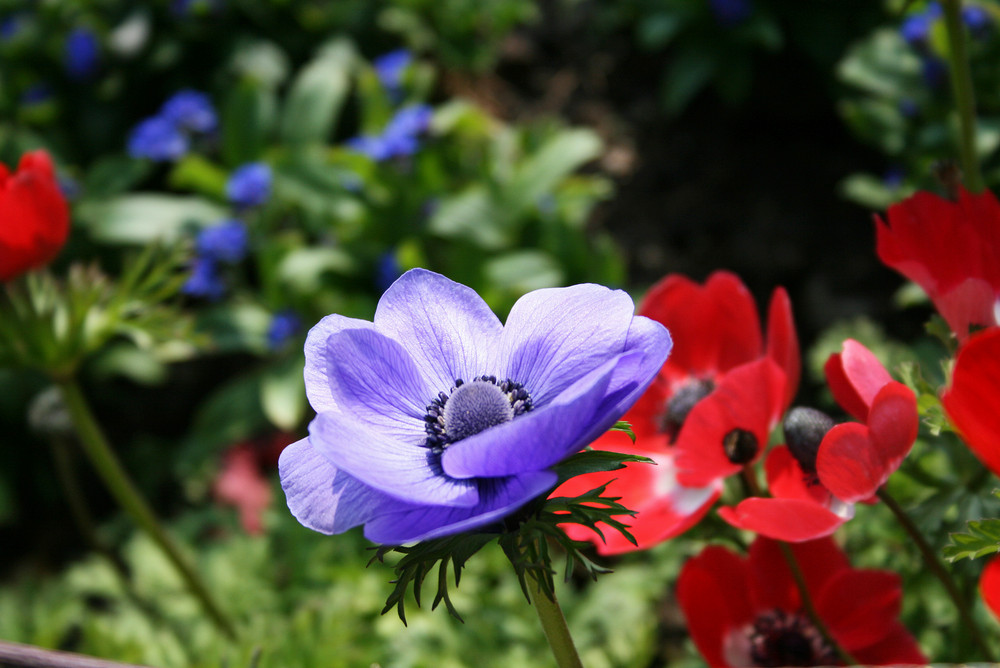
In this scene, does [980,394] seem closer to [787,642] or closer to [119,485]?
[787,642]

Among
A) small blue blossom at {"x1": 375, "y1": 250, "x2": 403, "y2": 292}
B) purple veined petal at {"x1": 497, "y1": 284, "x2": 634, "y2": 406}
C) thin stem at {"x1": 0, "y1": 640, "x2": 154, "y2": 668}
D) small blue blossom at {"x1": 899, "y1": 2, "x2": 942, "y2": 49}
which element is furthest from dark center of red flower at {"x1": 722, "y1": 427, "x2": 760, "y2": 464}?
small blue blossom at {"x1": 899, "y1": 2, "x2": 942, "y2": 49}

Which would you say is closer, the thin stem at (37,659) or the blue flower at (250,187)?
the thin stem at (37,659)

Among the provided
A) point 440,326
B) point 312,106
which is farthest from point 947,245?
point 312,106

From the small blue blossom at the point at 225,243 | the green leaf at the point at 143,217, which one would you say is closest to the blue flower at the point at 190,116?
the green leaf at the point at 143,217

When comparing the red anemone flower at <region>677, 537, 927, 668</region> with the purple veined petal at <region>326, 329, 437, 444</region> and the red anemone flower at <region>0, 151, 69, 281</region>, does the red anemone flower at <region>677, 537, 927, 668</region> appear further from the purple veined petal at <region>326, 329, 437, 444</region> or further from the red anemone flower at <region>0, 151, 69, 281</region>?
the red anemone flower at <region>0, 151, 69, 281</region>

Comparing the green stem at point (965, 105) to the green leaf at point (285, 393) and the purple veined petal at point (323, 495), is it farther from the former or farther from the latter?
the green leaf at point (285, 393)
